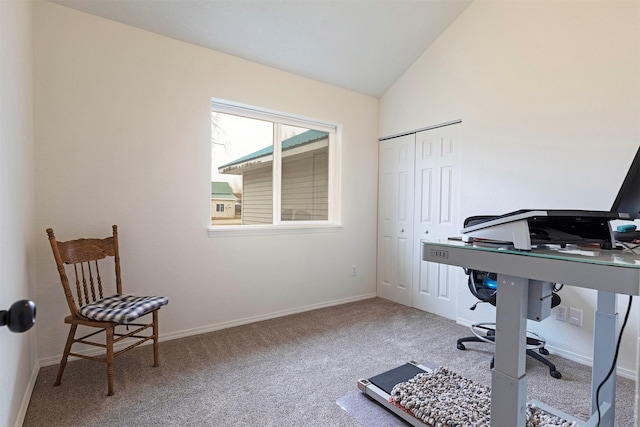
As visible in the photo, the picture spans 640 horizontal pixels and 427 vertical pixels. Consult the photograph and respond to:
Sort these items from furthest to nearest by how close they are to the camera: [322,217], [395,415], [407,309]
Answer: [322,217], [407,309], [395,415]

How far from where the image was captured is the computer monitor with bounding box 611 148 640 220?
1.21m

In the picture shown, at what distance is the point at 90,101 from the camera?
237cm

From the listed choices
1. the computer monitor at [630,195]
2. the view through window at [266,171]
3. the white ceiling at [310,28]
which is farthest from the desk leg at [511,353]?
the white ceiling at [310,28]

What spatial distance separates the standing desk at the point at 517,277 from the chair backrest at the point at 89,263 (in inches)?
88.6

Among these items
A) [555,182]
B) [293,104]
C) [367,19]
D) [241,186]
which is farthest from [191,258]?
[555,182]

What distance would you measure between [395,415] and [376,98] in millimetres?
3458

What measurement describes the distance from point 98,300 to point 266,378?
4.33 ft

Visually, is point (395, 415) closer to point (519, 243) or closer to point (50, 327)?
point (519, 243)

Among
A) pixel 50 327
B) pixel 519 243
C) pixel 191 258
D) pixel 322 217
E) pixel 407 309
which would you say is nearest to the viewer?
pixel 519 243

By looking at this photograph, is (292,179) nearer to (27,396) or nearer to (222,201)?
(222,201)

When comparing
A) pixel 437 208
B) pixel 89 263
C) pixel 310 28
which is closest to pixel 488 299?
pixel 437 208

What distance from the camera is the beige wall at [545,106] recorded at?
7.27 ft

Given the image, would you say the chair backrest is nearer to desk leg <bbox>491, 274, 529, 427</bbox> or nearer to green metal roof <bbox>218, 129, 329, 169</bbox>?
green metal roof <bbox>218, 129, 329, 169</bbox>

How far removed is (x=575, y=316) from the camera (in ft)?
7.95
